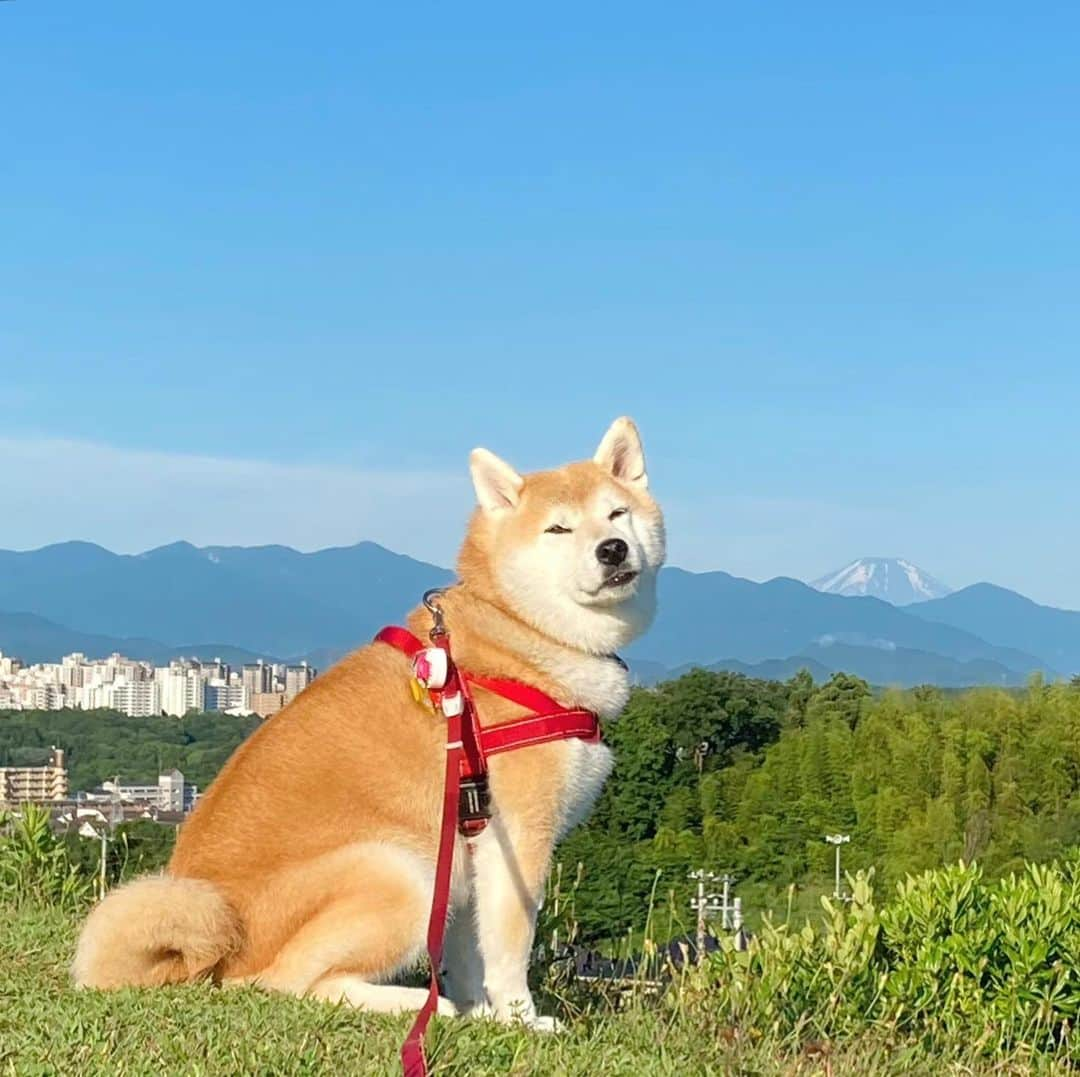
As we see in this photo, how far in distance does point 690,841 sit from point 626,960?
18006 millimetres

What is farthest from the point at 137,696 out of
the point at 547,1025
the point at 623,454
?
the point at 547,1025

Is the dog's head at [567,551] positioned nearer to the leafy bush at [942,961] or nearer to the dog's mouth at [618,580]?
the dog's mouth at [618,580]

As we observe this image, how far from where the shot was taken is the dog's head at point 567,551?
6211 millimetres

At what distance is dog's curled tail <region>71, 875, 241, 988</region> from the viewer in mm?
5242

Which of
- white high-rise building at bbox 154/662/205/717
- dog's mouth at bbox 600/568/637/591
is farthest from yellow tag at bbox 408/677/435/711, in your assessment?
white high-rise building at bbox 154/662/205/717

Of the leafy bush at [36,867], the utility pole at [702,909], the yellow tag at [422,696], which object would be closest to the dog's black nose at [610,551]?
the yellow tag at [422,696]

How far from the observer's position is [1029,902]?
314 inches

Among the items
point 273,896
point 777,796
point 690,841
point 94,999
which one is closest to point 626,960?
point 273,896

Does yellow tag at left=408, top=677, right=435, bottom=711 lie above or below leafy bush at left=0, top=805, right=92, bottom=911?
above

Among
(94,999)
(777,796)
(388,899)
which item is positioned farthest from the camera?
(777,796)

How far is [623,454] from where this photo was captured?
6695 mm

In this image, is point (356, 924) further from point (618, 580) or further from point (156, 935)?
point (618, 580)

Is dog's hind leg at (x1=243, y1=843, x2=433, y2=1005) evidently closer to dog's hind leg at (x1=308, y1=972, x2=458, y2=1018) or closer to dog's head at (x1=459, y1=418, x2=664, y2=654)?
dog's hind leg at (x1=308, y1=972, x2=458, y2=1018)

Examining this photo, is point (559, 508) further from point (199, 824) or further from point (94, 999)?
point (94, 999)
